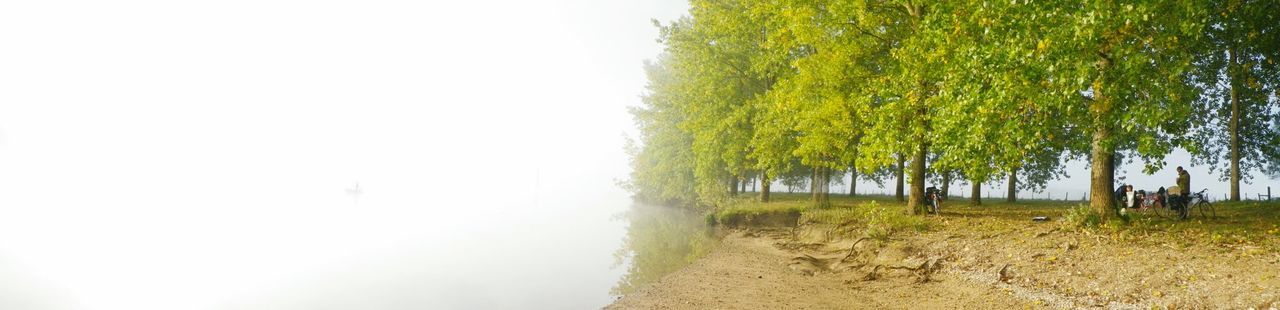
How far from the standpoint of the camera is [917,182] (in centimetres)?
1984

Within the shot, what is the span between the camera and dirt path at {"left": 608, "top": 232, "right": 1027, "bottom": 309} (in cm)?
1162

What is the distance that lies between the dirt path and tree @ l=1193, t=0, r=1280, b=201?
7121 mm

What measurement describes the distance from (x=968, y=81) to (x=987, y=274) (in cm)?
422

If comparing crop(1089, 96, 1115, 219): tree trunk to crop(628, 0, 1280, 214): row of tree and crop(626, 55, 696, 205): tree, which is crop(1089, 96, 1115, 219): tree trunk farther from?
crop(626, 55, 696, 205): tree

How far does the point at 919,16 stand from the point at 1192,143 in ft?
27.4

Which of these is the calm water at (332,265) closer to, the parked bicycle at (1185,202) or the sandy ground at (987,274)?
the sandy ground at (987,274)

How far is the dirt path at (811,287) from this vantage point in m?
11.6

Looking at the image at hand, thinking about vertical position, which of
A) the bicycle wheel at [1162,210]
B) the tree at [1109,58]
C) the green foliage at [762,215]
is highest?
the tree at [1109,58]

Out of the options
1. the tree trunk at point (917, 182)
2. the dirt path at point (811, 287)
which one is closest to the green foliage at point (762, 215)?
the tree trunk at point (917, 182)

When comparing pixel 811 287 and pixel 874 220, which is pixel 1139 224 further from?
pixel 811 287

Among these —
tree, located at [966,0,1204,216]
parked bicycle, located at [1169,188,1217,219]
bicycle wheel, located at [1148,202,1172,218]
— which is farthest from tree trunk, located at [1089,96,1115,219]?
bicycle wheel, located at [1148,202,1172,218]

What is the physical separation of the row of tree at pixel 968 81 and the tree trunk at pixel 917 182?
0.12 feet

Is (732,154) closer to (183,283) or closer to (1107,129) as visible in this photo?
(1107,129)

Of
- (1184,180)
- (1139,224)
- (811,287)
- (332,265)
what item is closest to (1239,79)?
(1184,180)
